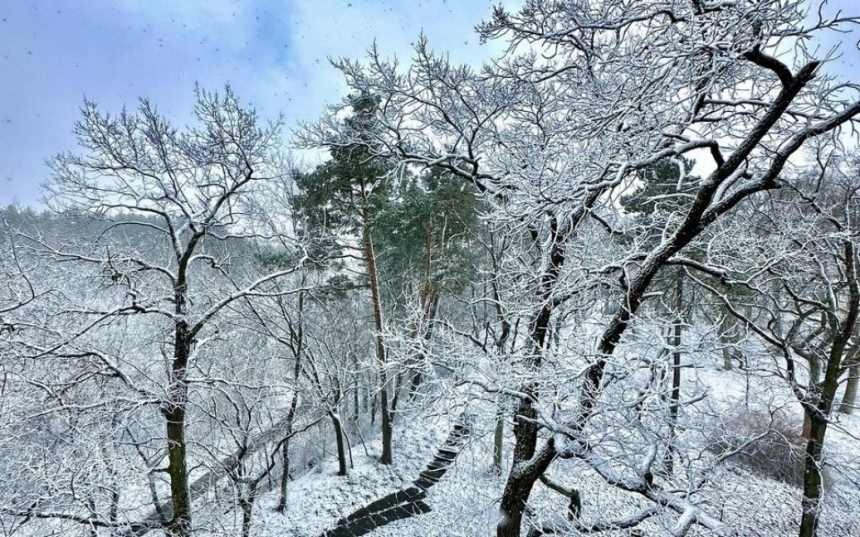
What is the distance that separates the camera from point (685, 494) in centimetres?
346

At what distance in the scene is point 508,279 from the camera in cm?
481

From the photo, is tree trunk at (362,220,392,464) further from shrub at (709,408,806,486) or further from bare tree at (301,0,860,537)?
shrub at (709,408,806,486)

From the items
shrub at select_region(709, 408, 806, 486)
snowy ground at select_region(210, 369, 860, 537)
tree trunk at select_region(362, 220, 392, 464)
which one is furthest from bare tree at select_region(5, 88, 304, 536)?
shrub at select_region(709, 408, 806, 486)

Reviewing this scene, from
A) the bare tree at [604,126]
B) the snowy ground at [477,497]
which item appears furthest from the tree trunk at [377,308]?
the bare tree at [604,126]

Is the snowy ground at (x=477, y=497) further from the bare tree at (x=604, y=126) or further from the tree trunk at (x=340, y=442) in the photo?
the bare tree at (x=604, y=126)

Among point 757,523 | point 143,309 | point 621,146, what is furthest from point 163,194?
point 757,523

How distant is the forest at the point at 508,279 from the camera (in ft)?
11.0

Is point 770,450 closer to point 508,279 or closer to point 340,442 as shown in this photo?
point 508,279

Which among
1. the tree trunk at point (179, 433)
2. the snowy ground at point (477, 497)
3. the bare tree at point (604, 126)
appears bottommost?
the snowy ground at point (477, 497)

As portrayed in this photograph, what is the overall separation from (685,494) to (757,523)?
6.60m

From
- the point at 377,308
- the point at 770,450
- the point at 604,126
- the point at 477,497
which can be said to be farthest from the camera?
the point at 377,308

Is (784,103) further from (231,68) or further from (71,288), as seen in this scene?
(71,288)

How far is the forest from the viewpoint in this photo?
335 centimetres

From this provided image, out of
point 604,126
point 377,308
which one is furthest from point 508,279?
point 377,308
